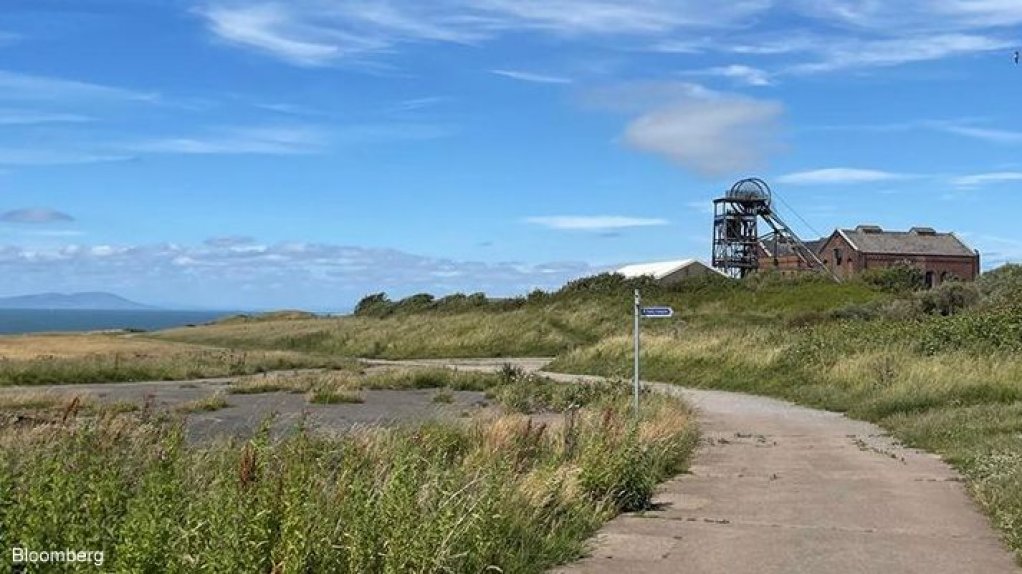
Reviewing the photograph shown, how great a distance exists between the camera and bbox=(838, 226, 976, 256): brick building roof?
8444 centimetres

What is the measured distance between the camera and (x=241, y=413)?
71.6ft

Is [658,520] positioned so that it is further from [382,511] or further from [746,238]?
[746,238]

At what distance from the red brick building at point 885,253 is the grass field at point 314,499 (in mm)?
76045

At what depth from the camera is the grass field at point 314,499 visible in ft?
17.7

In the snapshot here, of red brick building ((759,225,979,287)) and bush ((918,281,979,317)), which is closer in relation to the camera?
bush ((918,281,979,317))

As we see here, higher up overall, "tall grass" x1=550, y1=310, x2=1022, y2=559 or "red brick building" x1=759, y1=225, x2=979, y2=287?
"red brick building" x1=759, y1=225, x2=979, y2=287

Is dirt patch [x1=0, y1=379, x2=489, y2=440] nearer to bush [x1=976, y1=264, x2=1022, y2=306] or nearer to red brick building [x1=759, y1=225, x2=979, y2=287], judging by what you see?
bush [x1=976, y1=264, x2=1022, y2=306]

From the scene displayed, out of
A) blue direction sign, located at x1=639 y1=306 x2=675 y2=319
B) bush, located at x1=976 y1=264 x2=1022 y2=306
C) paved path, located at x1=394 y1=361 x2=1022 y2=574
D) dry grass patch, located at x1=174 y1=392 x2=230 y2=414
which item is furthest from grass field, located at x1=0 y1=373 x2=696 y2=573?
bush, located at x1=976 y1=264 x2=1022 y2=306

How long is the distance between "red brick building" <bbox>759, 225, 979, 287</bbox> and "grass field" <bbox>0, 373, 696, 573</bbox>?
76.0m

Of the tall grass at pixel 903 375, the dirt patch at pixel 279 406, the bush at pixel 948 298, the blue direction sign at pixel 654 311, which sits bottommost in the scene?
the dirt patch at pixel 279 406

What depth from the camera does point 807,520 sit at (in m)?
9.49

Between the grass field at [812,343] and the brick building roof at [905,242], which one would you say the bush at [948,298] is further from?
the brick building roof at [905,242]

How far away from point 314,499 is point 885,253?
274 feet

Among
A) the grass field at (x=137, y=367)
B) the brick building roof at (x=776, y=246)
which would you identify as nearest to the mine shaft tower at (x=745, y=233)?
the brick building roof at (x=776, y=246)
